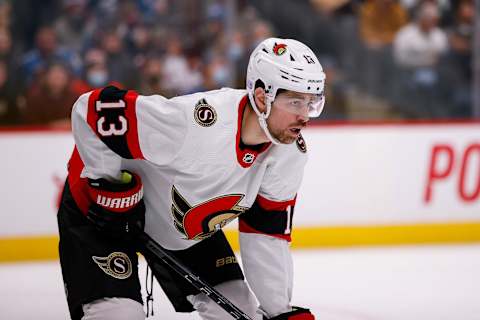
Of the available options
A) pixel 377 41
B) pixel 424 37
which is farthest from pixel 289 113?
pixel 424 37

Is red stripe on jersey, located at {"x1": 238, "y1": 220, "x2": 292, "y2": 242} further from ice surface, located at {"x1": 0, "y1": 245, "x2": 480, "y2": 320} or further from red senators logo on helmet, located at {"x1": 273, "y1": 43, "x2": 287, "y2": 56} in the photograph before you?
ice surface, located at {"x1": 0, "y1": 245, "x2": 480, "y2": 320}

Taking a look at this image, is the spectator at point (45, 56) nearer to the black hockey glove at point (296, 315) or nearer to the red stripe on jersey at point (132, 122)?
the red stripe on jersey at point (132, 122)

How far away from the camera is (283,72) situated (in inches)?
93.3

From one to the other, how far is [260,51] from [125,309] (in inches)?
31.9

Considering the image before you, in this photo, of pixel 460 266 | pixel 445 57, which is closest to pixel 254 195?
pixel 460 266

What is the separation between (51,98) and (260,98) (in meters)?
2.84

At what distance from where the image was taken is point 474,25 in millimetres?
5500

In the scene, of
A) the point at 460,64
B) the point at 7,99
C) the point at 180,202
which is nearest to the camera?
the point at 180,202

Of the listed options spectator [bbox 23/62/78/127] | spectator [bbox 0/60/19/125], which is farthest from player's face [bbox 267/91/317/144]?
spectator [bbox 0/60/19/125]

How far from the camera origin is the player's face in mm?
2383

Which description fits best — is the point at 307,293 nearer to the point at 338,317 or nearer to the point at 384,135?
the point at 338,317

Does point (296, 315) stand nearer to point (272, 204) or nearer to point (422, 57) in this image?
point (272, 204)

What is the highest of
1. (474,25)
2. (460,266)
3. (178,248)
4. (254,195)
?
(474,25)

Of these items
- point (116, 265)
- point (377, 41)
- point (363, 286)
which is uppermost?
point (377, 41)
